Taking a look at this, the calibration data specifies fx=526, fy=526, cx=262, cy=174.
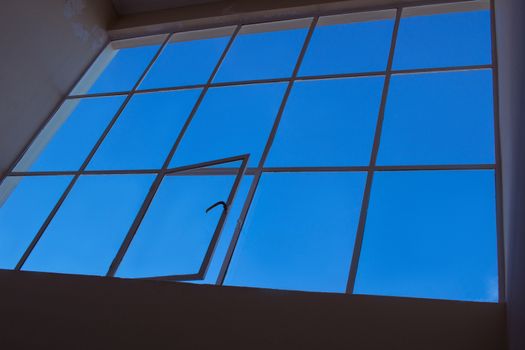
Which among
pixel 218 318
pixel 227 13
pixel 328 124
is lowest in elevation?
pixel 218 318

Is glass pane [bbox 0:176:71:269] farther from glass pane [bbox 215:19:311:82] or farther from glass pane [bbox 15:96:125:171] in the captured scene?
glass pane [bbox 215:19:311:82]

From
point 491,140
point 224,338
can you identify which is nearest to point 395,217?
Answer: point 491,140

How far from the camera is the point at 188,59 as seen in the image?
5785 mm

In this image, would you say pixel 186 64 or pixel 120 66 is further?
pixel 120 66

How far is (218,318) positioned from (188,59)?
3.50 metres

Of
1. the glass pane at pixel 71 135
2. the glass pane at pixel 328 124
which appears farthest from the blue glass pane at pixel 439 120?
the glass pane at pixel 71 135

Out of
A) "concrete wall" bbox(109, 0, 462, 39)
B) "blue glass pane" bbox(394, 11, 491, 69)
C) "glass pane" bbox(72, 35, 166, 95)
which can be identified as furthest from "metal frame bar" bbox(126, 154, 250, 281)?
"concrete wall" bbox(109, 0, 462, 39)

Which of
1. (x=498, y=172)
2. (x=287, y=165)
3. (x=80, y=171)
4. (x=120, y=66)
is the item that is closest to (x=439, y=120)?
(x=498, y=172)

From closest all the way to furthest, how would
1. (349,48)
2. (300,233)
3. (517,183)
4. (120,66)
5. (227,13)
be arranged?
(517,183) → (300,233) → (349,48) → (227,13) → (120,66)

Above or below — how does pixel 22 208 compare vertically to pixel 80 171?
below

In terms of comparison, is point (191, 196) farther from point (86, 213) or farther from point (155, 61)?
point (155, 61)

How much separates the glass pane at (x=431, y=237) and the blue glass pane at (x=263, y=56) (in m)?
1.91

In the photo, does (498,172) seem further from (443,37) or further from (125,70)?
(125,70)

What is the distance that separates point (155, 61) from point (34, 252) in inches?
103
